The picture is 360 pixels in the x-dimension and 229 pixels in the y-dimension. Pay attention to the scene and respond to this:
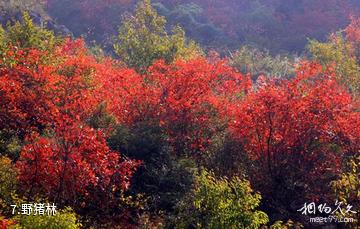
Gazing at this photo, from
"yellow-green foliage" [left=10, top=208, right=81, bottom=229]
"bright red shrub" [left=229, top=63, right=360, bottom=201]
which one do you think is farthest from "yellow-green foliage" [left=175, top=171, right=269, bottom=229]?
"bright red shrub" [left=229, top=63, right=360, bottom=201]

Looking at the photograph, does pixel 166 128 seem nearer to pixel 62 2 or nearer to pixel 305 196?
pixel 305 196

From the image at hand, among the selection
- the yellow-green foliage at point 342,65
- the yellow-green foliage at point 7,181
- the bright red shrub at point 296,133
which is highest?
the yellow-green foliage at point 342,65

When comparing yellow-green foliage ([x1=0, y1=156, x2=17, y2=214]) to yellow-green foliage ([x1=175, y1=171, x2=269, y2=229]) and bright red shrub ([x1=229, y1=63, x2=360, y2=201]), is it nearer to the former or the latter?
yellow-green foliage ([x1=175, y1=171, x2=269, y2=229])

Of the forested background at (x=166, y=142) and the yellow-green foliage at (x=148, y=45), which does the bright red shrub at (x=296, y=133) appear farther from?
the yellow-green foliage at (x=148, y=45)

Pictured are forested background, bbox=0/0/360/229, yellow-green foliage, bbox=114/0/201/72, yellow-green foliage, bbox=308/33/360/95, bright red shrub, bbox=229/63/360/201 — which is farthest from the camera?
yellow-green foliage, bbox=114/0/201/72

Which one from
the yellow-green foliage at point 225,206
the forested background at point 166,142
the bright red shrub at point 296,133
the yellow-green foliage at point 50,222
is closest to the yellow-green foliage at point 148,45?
the forested background at point 166,142

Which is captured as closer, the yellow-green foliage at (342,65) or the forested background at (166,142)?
the forested background at (166,142)

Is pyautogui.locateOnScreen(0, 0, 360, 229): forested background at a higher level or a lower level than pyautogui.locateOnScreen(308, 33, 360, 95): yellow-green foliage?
lower

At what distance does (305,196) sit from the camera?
2473 centimetres

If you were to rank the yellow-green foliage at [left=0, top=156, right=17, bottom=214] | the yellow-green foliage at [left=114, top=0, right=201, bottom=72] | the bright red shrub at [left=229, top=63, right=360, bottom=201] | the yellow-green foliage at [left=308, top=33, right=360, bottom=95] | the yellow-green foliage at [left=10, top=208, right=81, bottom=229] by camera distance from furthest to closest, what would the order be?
the yellow-green foliage at [left=114, top=0, right=201, bottom=72]
the yellow-green foliage at [left=308, top=33, right=360, bottom=95]
the bright red shrub at [left=229, top=63, right=360, bottom=201]
the yellow-green foliage at [left=0, top=156, right=17, bottom=214]
the yellow-green foliage at [left=10, top=208, right=81, bottom=229]

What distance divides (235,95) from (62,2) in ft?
206

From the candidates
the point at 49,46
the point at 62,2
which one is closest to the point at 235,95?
the point at 49,46

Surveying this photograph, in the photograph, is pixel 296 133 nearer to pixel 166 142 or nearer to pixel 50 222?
pixel 166 142

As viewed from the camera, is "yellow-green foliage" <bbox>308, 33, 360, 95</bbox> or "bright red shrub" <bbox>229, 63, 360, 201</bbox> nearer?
"bright red shrub" <bbox>229, 63, 360, 201</bbox>
